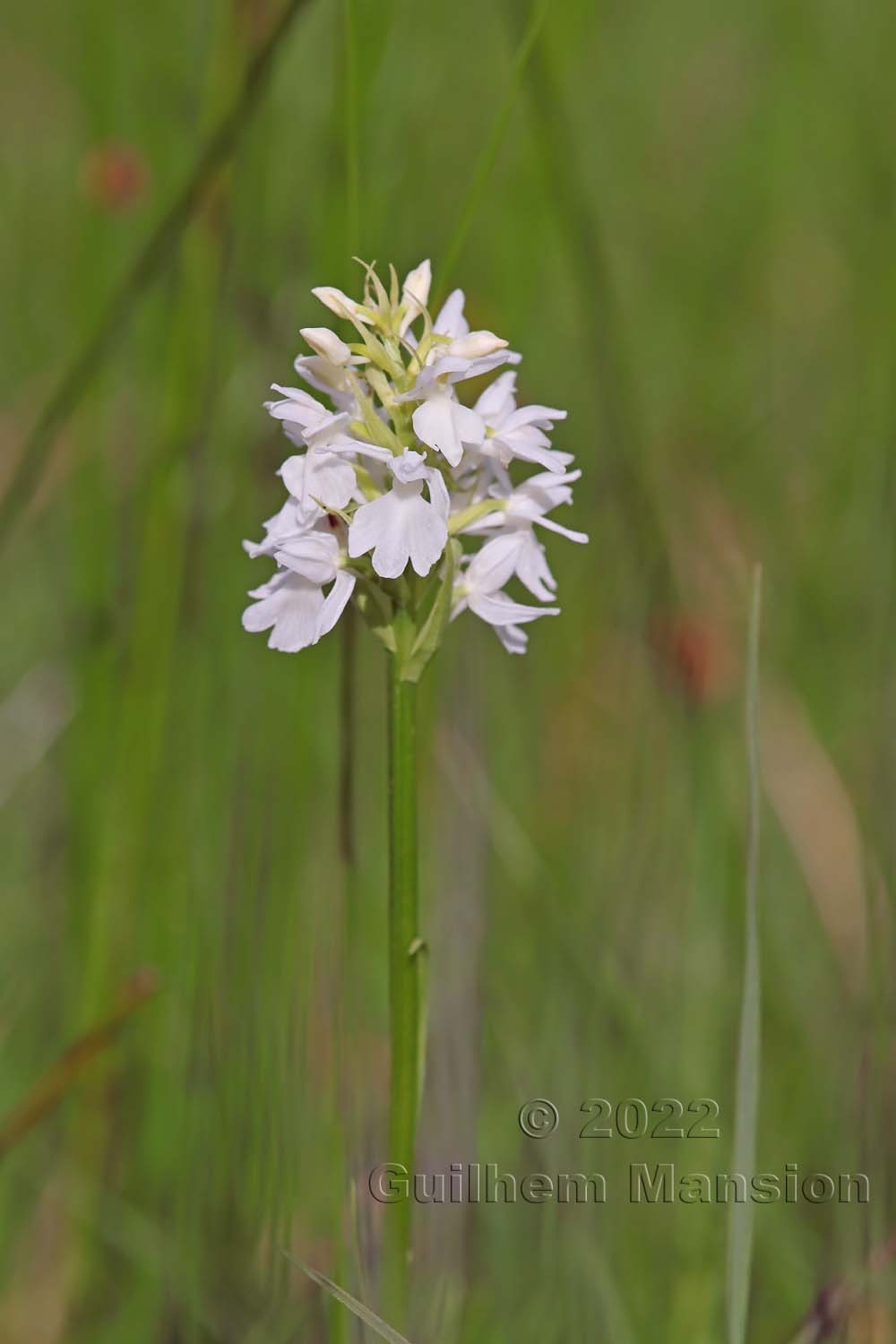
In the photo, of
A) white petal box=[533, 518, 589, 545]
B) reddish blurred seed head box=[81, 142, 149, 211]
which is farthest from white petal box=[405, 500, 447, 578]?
reddish blurred seed head box=[81, 142, 149, 211]

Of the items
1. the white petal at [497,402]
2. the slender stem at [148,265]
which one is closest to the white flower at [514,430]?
the white petal at [497,402]

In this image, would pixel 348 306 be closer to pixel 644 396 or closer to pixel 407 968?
pixel 407 968

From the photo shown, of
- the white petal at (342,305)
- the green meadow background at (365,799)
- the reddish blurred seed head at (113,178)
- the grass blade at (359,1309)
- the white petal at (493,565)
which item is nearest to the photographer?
the grass blade at (359,1309)

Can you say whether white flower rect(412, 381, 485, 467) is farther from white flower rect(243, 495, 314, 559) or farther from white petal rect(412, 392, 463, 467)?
white flower rect(243, 495, 314, 559)

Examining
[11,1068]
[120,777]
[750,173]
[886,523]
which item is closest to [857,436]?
[750,173]

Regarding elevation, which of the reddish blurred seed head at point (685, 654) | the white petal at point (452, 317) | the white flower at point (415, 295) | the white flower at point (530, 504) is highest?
the reddish blurred seed head at point (685, 654)

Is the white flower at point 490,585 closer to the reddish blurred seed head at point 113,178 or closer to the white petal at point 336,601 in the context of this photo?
the white petal at point 336,601
